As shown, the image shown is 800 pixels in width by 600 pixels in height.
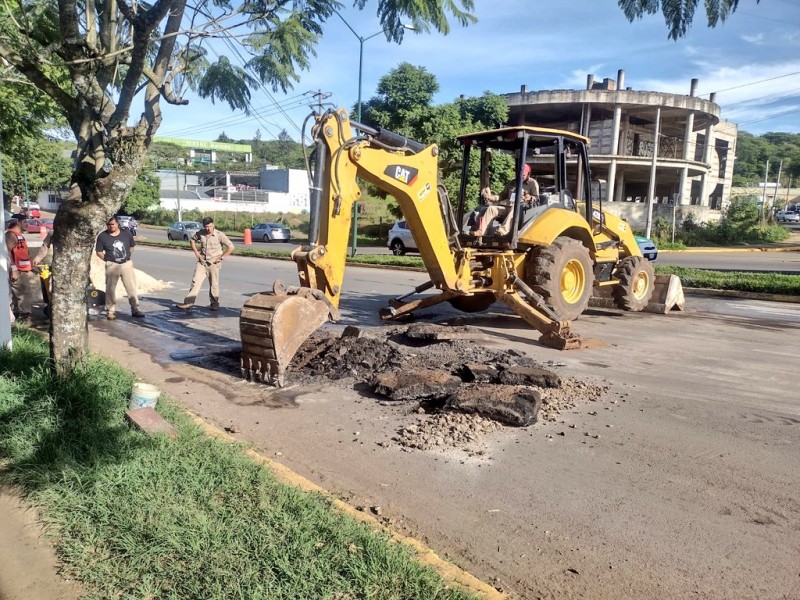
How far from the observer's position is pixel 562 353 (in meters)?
8.16

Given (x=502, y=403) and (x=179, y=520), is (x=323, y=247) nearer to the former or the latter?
(x=502, y=403)

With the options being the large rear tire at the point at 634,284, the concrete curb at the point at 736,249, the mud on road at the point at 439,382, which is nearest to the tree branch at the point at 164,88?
the mud on road at the point at 439,382

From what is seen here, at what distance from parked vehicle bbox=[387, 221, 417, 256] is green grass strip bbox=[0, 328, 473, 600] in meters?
22.6

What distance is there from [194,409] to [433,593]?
11.7ft

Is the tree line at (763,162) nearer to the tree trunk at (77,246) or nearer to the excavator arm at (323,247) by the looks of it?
the excavator arm at (323,247)

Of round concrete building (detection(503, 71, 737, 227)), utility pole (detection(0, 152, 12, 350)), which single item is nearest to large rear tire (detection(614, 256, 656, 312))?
utility pole (detection(0, 152, 12, 350))

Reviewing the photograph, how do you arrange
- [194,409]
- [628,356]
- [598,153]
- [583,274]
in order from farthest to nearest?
[598,153]
[583,274]
[628,356]
[194,409]

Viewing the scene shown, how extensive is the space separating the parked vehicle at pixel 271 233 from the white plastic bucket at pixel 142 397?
36347 mm

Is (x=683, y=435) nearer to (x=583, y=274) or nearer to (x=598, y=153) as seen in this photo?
(x=583, y=274)

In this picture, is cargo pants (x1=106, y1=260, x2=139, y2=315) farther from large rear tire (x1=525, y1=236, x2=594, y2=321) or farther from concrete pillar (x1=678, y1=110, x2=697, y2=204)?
concrete pillar (x1=678, y1=110, x2=697, y2=204)

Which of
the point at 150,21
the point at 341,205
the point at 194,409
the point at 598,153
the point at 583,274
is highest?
the point at 598,153

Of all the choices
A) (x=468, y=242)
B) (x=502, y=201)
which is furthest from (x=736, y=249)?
(x=468, y=242)

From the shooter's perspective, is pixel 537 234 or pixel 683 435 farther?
pixel 537 234

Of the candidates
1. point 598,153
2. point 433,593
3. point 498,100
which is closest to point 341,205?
point 433,593
